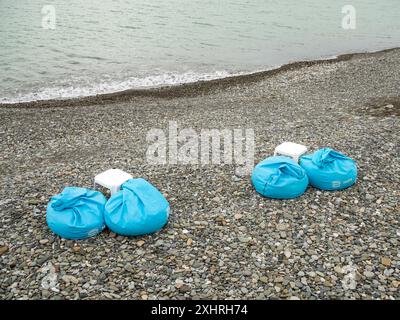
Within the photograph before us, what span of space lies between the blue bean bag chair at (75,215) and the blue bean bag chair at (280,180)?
370cm

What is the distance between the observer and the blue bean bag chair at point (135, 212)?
7617mm

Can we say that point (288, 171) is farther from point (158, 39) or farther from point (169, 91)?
point (158, 39)

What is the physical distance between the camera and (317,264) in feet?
23.2

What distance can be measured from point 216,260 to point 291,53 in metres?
27.9

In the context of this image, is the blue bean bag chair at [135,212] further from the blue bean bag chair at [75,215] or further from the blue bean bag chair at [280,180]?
the blue bean bag chair at [280,180]

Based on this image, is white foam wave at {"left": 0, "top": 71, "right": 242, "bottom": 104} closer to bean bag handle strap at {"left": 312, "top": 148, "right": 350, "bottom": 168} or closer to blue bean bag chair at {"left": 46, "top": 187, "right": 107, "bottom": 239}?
blue bean bag chair at {"left": 46, "top": 187, "right": 107, "bottom": 239}

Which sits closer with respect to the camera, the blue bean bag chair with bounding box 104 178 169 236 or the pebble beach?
the pebble beach

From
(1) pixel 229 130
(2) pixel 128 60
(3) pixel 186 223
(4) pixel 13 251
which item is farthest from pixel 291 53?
(4) pixel 13 251

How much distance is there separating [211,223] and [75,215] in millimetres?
2800

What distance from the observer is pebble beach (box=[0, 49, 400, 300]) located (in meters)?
6.62

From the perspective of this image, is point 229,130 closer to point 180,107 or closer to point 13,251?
point 180,107

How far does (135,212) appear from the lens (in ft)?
25.2

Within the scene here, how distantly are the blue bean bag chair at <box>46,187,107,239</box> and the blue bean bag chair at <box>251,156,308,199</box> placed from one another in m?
3.70

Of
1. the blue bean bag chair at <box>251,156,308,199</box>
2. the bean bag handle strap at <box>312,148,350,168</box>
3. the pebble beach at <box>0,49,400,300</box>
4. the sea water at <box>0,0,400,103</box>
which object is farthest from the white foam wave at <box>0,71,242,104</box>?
the bean bag handle strap at <box>312,148,350,168</box>
